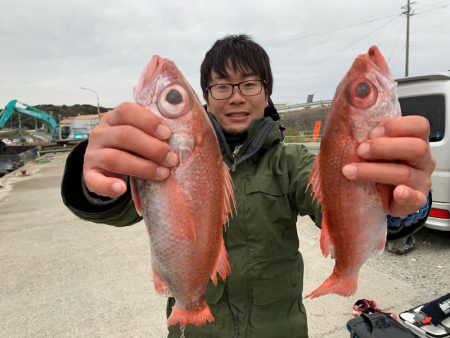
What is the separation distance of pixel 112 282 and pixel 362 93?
4.21 m

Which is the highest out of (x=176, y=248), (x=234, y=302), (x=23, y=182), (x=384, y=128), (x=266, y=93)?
(x=266, y=93)

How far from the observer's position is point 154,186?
1.18m

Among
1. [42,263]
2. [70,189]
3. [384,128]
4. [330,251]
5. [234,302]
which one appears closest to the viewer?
[384,128]

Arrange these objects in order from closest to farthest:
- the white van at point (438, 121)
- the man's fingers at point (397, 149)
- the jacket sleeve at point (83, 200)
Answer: the man's fingers at point (397, 149) → the jacket sleeve at point (83, 200) → the white van at point (438, 121)

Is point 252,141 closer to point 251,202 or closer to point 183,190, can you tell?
point 251,202

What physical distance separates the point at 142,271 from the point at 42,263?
1.69 meters

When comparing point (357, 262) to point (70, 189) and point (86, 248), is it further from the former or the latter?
point (86, 248)

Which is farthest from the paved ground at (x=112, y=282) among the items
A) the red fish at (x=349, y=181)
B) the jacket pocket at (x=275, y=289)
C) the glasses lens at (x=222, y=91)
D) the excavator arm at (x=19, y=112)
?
the excavator arm at (x=19, y=112)

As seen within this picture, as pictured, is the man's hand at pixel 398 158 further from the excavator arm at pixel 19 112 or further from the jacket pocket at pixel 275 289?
the excavator arm at pixel 19 112

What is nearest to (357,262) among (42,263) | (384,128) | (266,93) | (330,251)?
(330,251)

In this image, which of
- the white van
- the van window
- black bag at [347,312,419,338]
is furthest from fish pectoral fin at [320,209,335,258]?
the van window

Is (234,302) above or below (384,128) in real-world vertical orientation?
below

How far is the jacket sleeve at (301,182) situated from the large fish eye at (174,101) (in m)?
0.89

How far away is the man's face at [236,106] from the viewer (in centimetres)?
199
